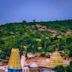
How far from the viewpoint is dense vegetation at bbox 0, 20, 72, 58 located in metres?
10.1

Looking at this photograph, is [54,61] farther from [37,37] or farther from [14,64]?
[37,37]

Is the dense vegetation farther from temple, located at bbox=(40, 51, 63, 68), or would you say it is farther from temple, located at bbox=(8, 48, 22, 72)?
temple, located at bbox=(8, 48, 22, 72)

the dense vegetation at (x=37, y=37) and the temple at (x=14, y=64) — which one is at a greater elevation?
the dense vegetation at (x=37, y=37)

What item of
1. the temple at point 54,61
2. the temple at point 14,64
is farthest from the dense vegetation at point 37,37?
the temple at point 14,64

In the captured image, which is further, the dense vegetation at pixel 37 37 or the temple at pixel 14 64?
the dense vegetation at pixel 37 37

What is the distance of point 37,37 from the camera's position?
36.8 feet

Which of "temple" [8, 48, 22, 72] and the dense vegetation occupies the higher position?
the dense vegetation

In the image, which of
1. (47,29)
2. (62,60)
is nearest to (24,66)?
(62,60)

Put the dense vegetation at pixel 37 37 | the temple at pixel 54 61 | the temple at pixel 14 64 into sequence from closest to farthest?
1. the temple at pixel 14 64
2. the temple at pixel 54 61
3. the dense vegetation at pixel 37 37

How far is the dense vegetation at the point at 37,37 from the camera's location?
33.0ft

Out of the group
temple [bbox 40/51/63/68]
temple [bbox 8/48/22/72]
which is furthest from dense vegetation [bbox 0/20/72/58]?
temple [bbox 8/48/22/72]

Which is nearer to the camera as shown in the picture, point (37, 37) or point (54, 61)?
point (54, 61)

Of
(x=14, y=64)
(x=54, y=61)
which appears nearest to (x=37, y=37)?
(x=54, y=61)

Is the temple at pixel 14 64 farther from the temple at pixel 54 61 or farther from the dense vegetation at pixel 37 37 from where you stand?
the dense vegetation at pixel 37 37
